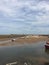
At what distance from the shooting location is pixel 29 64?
25328 mm

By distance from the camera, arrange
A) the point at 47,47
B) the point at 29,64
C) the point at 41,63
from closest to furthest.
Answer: the point at 29,64
the point at 41,63
the point at 47,47

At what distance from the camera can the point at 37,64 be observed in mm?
26172

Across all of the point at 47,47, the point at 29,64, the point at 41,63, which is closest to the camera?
the point at 29,64

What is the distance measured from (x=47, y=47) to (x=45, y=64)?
20079mm

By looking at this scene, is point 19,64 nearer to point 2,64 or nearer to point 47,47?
point 2,64

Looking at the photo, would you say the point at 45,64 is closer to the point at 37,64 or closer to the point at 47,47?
the point at 37,64

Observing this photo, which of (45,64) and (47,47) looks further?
(47,47)

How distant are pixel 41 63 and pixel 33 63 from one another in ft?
5.15

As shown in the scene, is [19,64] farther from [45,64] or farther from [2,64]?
[45,64]

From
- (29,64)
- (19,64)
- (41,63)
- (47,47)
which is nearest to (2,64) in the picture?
(19,64)

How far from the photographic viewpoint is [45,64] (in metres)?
26.6

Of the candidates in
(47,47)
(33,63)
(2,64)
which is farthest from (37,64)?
(47,47)

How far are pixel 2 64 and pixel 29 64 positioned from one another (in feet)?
15.6

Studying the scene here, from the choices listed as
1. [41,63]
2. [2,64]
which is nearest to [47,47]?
[41,63]
